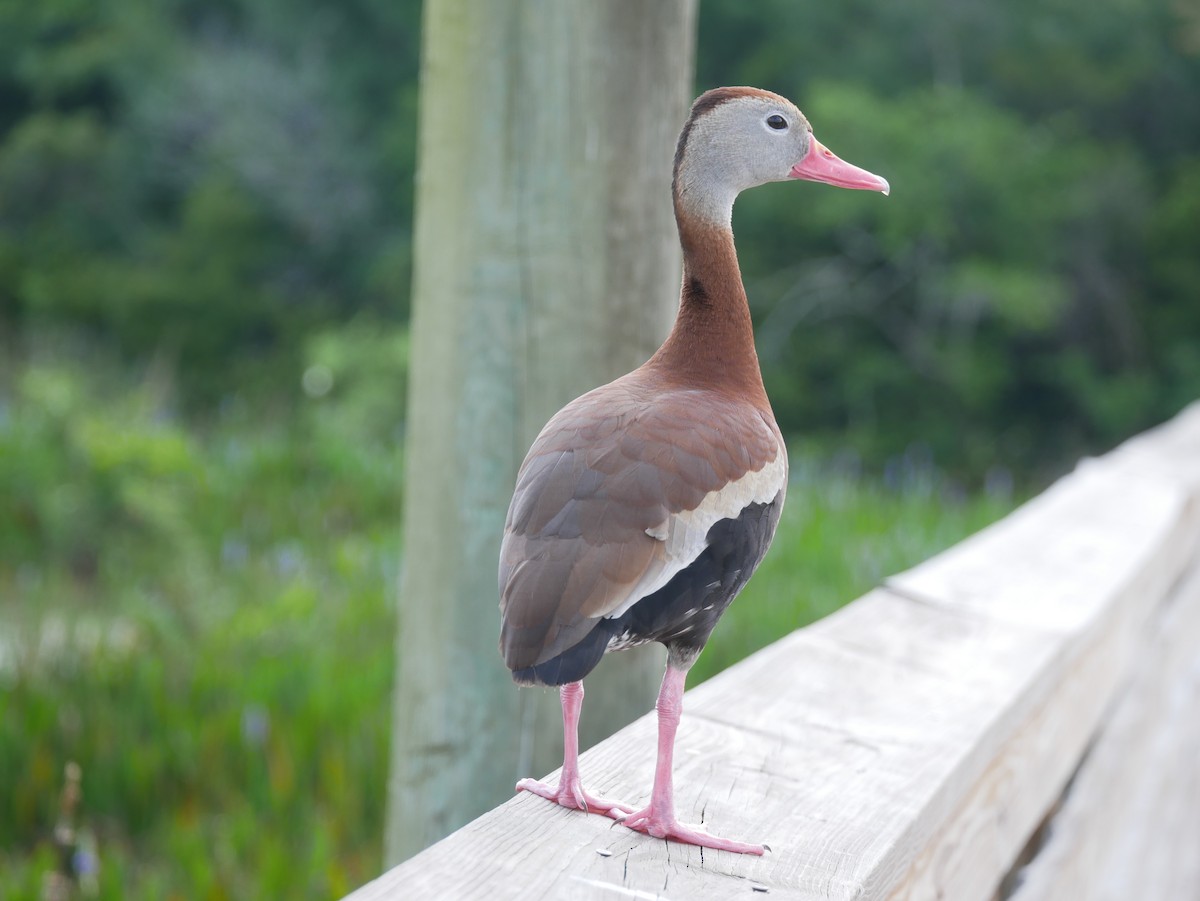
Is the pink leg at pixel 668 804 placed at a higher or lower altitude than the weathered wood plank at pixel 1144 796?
higher

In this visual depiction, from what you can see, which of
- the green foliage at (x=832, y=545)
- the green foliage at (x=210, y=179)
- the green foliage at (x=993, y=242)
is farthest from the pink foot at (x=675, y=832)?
the green foliage at (x=210, y=179)

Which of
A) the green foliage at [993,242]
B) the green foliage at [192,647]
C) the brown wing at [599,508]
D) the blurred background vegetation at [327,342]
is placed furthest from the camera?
the green foliage at [993,242]

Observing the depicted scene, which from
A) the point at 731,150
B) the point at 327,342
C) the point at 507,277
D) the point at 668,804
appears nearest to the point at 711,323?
the point at 731,150

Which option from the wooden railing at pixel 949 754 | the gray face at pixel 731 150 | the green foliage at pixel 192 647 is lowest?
the green foliage at pixel 192 647

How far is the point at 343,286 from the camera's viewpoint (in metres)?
14.9

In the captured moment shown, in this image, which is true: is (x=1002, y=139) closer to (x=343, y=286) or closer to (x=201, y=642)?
(x=343, y=286)

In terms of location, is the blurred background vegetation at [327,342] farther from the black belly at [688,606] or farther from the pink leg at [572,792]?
the black belly at [688,606]

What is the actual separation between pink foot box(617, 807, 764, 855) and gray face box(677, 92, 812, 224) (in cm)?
58

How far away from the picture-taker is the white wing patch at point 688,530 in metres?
1.07

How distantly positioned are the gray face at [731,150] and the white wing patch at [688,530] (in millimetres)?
248

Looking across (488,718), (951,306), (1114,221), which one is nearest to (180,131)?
(951,306)

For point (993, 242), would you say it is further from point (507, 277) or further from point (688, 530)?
point (688, 530)

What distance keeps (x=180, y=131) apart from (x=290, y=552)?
36.2 feet

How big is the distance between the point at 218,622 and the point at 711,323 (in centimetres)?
356
